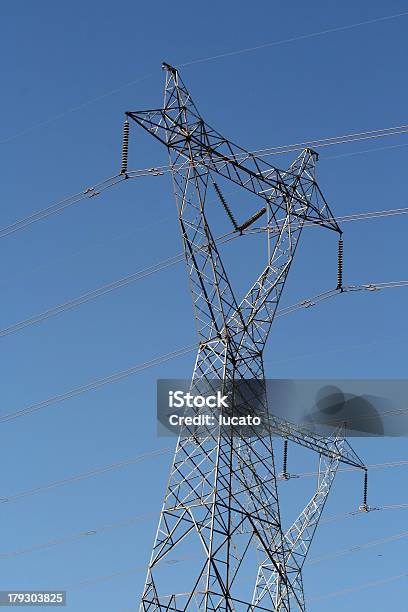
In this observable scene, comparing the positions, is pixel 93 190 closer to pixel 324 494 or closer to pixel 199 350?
pixel 199 350

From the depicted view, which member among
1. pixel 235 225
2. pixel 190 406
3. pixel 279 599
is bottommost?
pixel 279 599

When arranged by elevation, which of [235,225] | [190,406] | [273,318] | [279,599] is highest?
[235,225]

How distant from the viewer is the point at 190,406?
38.2 metres

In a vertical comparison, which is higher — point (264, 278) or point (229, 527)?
point (264, 278)

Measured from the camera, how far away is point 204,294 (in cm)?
3872

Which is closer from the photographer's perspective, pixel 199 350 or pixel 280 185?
pixel 199 350

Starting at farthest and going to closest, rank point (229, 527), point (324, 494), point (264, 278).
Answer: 1. point (324, 494)
2. point (264, 278)
3. point (229, 527)

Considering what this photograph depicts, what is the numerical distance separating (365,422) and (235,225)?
14.0m

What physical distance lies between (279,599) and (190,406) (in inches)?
269

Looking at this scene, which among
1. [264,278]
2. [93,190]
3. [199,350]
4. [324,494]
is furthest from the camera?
[324,494]

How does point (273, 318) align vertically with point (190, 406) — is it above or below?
above

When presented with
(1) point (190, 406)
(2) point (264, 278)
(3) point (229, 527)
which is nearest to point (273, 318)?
(2) point (264, 278)

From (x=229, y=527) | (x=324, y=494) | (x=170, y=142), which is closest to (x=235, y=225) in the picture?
(x=170, y=142)

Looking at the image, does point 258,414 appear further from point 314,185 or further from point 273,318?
point 314,185
